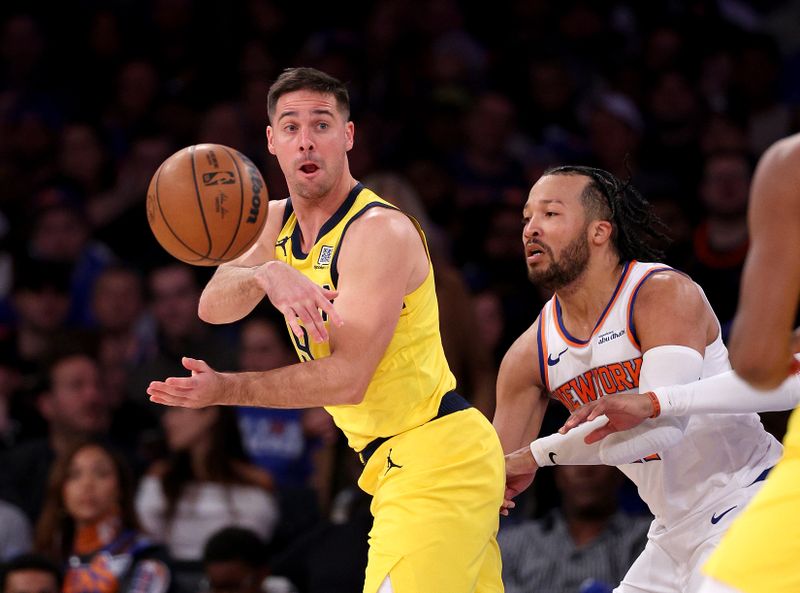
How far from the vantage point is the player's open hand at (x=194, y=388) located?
367 cm

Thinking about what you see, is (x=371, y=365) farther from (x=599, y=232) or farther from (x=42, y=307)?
(x=42, y=307)

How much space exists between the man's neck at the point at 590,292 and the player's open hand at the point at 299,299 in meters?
1.00

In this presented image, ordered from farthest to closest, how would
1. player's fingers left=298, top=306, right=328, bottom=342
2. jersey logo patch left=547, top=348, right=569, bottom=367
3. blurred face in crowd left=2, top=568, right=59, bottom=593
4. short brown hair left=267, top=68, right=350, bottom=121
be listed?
blurred face in crowd left=2, top=568, right=59, bottom=593 → jersey logo patch left=547, top=348, right=569, bottom=367 → short brown hair left=267, top=68, right=350, bottom=121 → player's fingers left=298, top=306, right=328, bottom=342

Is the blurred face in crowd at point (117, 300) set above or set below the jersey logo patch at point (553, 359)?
above

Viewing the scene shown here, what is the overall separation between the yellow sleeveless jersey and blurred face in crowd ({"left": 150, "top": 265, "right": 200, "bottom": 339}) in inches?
153

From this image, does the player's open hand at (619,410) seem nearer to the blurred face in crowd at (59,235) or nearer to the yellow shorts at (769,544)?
the yellow shorts at (769,544)

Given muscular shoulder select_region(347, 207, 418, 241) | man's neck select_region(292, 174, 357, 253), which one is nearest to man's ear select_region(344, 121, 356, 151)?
man's neck select_region(292, 174, 357, 253)

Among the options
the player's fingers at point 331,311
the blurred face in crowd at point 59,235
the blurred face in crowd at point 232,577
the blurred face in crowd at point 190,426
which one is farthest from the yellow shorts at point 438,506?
the blurred face in crowd at point 59,235

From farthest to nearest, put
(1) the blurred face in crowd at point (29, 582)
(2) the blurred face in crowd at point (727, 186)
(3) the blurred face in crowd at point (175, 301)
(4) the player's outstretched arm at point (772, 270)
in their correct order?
1. (3) the blurred face in crowd at point (175, 301)
2. (2) the blurred face in crowd at point (727, 186)
3. (1) the blurred face in crowd at point (29, 582)
4. (4) the player's outstretched arm at point (772, 270)

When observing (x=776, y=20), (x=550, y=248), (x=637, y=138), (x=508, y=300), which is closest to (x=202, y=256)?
(x=550, y=248)

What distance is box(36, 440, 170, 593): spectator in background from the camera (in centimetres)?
639

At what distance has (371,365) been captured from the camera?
3867 millimetres

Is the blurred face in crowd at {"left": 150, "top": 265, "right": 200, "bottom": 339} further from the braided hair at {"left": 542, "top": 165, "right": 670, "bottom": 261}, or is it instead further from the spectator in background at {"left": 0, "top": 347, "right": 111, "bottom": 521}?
the braided hair at {"left": 542, "top": 165, "right": 670, "bottom": 261}

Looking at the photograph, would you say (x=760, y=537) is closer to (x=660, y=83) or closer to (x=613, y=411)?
(x=613, y=411)
